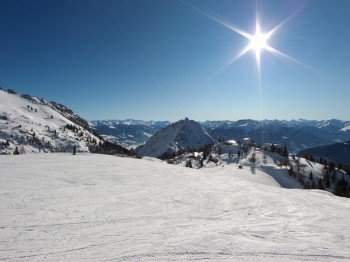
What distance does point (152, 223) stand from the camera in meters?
16.6

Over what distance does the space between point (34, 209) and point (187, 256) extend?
405 inches

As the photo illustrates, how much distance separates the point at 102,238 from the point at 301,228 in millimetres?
11003

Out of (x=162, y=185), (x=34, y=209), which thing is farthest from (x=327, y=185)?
(x=34, y=209)

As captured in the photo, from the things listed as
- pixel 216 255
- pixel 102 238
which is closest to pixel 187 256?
pixel 216 255

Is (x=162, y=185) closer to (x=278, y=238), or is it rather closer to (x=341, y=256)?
(x=278, y=238)

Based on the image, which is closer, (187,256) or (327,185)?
(187,256)

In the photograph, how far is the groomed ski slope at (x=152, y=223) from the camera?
12.1m

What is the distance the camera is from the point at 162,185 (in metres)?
28.8

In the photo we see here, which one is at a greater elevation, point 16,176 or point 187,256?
point 16,176

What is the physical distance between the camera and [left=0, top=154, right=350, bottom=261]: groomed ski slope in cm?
1206

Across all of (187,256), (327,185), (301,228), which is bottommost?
(187,256)

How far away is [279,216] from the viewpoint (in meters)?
20.4

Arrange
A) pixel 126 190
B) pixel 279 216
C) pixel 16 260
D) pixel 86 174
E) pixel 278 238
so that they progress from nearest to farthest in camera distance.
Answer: pixel 16 260, pixel 278 238, pixel 279 216, pixel 126 190, pixel 86 174

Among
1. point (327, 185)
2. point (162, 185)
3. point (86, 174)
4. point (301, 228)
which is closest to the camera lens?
point (301, 228)
